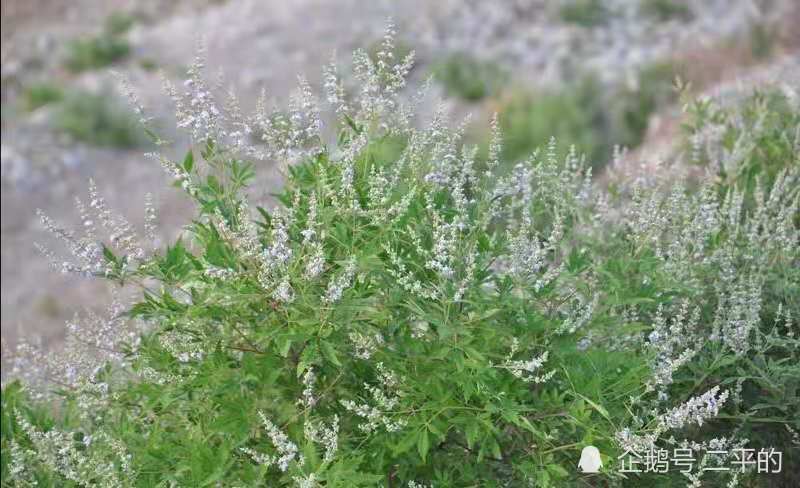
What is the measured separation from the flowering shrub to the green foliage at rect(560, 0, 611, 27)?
37.5 ft

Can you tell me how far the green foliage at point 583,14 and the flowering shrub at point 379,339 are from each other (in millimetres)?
11444

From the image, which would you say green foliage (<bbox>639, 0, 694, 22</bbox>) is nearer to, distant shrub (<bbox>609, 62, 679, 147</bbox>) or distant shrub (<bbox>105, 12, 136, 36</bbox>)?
distant shrub (<bbox>609, 62, 679, 147</bbox>)

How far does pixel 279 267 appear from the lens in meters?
3.21

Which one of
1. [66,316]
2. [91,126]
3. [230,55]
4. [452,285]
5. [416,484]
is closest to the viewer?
[452,285]

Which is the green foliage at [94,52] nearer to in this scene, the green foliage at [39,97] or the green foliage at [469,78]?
the green foliage at [39,97]

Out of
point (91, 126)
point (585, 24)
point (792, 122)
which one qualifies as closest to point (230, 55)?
point (91, 126)

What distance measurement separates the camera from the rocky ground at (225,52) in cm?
1060

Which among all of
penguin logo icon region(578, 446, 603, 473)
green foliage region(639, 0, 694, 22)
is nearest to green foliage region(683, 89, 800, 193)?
penguin logo icon region(578, 446, 603, 473)

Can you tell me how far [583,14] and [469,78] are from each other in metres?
3.10

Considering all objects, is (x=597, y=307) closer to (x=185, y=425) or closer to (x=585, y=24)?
(x=185, y=425)

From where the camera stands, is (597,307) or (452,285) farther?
(597,307)

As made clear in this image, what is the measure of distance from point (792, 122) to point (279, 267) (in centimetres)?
313

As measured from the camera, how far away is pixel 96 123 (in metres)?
12.0

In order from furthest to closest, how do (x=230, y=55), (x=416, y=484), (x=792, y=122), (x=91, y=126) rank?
(x=230, y=55), (x=91, y=126), (x=792, y=122), (x=416, y=484)
